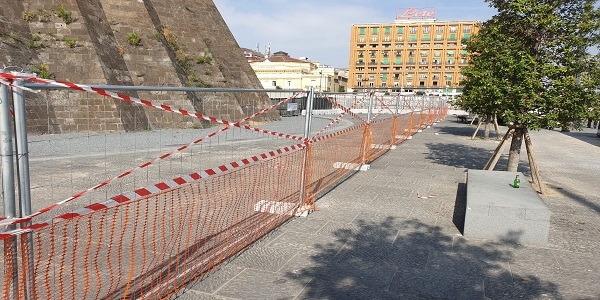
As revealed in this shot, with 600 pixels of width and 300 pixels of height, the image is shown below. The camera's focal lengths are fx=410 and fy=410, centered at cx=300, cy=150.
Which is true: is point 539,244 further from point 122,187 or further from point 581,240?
point 122,187

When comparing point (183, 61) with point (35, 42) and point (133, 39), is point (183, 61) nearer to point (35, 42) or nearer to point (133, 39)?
point (133, 39)

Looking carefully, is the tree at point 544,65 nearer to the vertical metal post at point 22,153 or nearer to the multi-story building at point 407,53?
the vertical metal post at point 22,153

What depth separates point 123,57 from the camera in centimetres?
1909

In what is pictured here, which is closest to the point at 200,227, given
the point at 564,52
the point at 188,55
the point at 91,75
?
the point at 564,52

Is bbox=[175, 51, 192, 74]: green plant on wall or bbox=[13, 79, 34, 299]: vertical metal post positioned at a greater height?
bbox=[175, 51, 192, 74]: green plant on wall

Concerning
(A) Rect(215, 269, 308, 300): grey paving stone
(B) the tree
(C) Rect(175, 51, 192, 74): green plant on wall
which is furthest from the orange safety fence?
(C) Rect(175, 51, 192, 74): green plant on wall

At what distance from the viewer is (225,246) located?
4527 mm

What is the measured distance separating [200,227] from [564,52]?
21.9 feet

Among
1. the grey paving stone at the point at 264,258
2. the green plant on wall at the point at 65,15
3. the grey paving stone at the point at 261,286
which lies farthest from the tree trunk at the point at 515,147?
the green plant on wall at the point at 65,15

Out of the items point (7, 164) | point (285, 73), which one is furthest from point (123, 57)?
point (285, 73)

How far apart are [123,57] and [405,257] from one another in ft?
59.6

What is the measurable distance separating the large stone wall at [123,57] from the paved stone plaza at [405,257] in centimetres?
1058

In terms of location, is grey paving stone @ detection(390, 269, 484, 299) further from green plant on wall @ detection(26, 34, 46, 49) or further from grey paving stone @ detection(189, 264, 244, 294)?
green plant on wall @ detection(26, 34, 46, 49)

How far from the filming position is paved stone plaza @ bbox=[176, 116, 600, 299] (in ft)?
12.4
